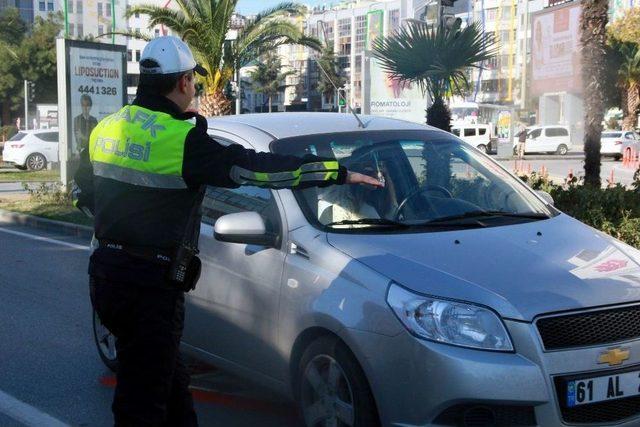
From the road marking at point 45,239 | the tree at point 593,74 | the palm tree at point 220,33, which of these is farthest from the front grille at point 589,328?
the palm tree at point 220,33

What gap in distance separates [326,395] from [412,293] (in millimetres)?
693

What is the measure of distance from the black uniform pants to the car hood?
1050 millimetres

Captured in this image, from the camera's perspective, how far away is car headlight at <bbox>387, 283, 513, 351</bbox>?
11.7ft

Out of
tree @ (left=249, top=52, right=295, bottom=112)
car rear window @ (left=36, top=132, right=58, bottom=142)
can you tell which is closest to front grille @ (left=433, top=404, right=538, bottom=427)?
car rear window @ (left=36, top=132, right=58, bottom=142)

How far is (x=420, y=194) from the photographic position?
4.68m

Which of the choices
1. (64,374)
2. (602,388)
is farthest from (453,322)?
(64,374)

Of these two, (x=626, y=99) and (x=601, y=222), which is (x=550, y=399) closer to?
(x=601, y=222)

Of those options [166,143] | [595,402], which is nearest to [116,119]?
[166,143]

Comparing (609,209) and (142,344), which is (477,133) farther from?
(142,344)

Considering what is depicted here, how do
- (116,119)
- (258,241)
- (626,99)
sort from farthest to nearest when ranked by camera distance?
1. (626,99)
2. (258,241)
3. (116,119)

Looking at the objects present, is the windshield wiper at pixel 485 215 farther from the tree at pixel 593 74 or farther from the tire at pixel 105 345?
the tree at pixel 593 74

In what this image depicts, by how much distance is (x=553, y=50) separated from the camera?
1928 centimetres

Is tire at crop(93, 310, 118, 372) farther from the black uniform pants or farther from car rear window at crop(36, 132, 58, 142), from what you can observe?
car rear window at crop(36, 132, 58, 142)

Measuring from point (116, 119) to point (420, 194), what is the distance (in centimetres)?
185
